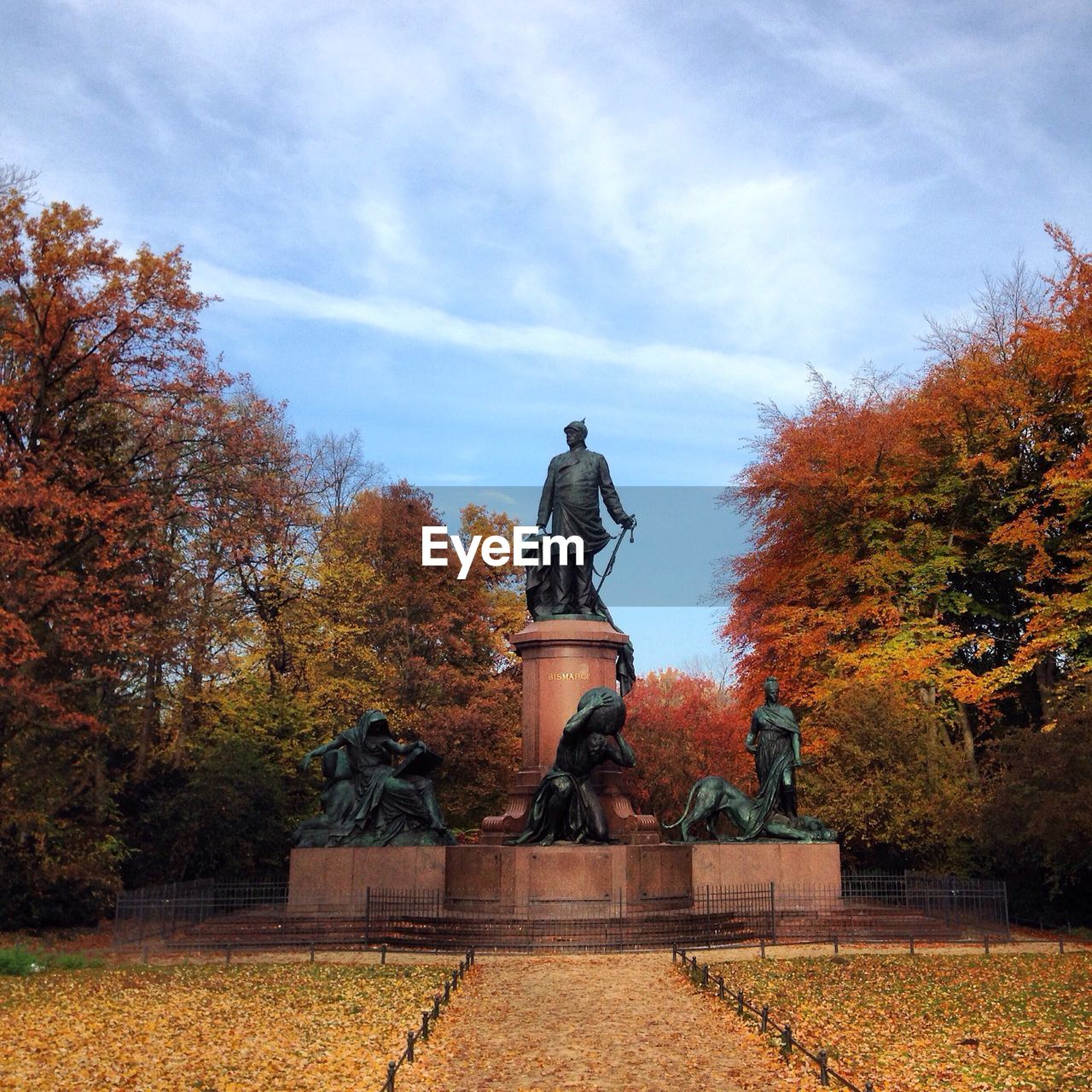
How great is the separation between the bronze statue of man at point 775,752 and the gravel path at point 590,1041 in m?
6.62

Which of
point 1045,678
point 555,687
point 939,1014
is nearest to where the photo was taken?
point 939,1014

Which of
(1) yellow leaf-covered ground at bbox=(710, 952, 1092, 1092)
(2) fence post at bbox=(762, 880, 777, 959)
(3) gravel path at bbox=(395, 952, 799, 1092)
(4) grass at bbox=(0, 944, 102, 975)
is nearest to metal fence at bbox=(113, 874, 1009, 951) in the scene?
(2) fence post at bbox=(762, 880, 777, 959)

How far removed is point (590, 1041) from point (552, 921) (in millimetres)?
7262

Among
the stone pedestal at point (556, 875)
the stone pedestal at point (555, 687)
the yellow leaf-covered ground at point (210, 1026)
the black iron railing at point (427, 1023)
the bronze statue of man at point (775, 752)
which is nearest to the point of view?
the black iron railing at point (427, 1023)

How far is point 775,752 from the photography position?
2248 cm

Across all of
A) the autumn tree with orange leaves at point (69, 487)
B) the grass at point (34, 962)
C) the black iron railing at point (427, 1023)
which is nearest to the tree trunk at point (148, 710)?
the autumn tree with orange leaves at point (69, 487)

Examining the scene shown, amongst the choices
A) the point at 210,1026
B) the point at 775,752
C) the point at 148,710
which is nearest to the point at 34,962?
the point at 210,1026

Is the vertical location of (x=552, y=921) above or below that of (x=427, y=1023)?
above

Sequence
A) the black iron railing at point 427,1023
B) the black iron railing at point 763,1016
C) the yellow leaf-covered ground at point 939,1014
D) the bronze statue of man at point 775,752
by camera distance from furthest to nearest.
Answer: the bronze statue of man at point 775,752 → the yellow leaf-covered ground at point 939,1014 → the black iron railing at point 763,1016 → the black iron railing at point 427,1023

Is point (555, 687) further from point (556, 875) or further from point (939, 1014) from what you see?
point (939, 1014)

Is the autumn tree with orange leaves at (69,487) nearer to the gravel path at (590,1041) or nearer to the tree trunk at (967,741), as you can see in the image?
the gravel path at (590,1041)

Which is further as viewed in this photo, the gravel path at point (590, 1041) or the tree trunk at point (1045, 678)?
the tree trunk at point (1045, 678)

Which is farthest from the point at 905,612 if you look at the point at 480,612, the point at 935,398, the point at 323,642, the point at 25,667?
the point at 25,667

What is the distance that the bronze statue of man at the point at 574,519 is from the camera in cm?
2442
